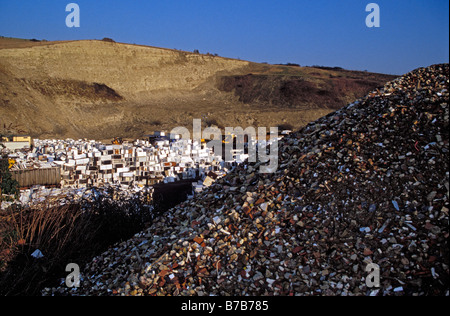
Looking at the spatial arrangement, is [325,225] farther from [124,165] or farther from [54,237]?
[124,165]

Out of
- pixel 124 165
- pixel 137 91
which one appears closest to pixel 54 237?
pixel 124 165

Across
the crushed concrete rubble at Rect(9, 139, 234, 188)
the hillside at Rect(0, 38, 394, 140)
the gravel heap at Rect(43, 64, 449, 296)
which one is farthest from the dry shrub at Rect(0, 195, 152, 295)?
the hillside at Rect(0, 38, 394, 140)

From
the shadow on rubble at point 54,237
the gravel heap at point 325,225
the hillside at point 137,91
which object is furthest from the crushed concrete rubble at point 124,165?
the hillside at point 137,91

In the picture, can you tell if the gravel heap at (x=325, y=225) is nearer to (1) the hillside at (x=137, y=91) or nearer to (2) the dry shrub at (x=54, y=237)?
(2) the dry shrub at (x=54, y=237)

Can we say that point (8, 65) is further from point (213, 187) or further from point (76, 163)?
point (213, 187)

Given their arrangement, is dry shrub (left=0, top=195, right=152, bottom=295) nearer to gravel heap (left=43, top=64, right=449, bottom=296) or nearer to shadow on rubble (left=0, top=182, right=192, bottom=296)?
shadow on rubble (left=0, top=182, right=192, bottom=296)

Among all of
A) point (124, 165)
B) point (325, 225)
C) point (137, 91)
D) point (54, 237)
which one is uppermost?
point (137, 91)

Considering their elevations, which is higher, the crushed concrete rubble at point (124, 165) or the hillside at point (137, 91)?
the hillside at point (137, 91)

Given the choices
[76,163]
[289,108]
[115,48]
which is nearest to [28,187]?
[76,163]
